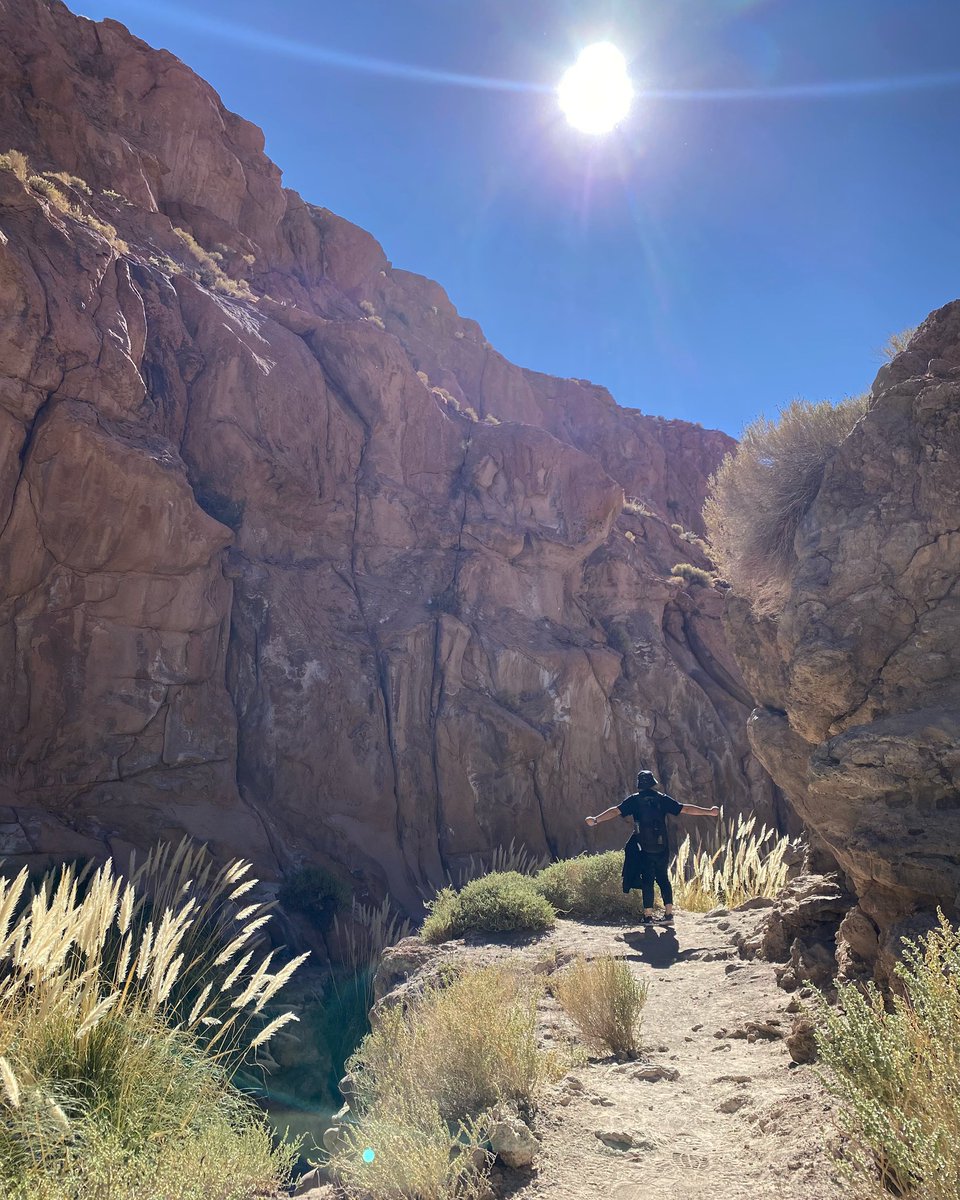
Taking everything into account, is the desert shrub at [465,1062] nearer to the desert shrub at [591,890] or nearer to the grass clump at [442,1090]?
the grass clump at [442,1090]

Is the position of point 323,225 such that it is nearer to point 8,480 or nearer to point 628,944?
point 8,480

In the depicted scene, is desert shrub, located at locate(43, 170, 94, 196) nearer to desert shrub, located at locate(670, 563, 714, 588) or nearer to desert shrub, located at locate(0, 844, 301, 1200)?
desert shrub, located at locate(0, 844, 301, 1200)

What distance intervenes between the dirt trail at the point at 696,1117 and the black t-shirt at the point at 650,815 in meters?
3.52

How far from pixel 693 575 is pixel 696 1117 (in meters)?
28.2

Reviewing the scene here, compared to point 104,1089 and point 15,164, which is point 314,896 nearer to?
point 104,1089

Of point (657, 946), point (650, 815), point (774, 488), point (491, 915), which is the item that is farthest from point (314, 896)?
point (774, 488)

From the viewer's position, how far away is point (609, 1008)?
5543mm

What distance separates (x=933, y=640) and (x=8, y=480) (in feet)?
50.3

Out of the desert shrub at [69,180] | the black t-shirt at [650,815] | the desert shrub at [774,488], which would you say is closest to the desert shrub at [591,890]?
the black t-shirt at [650,815]

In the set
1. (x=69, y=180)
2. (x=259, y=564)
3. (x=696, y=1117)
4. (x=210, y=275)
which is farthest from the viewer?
(x=210, y=275)

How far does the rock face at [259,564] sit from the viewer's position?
613 inches

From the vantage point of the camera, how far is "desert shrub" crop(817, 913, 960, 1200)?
2.35 m

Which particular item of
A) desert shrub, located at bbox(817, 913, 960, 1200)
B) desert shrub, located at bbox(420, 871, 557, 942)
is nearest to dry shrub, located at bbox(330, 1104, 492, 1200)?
desert shrub, located at bbox(817, 913, 960, 1200)

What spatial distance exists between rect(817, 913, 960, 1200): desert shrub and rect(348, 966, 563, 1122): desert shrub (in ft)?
6.16
